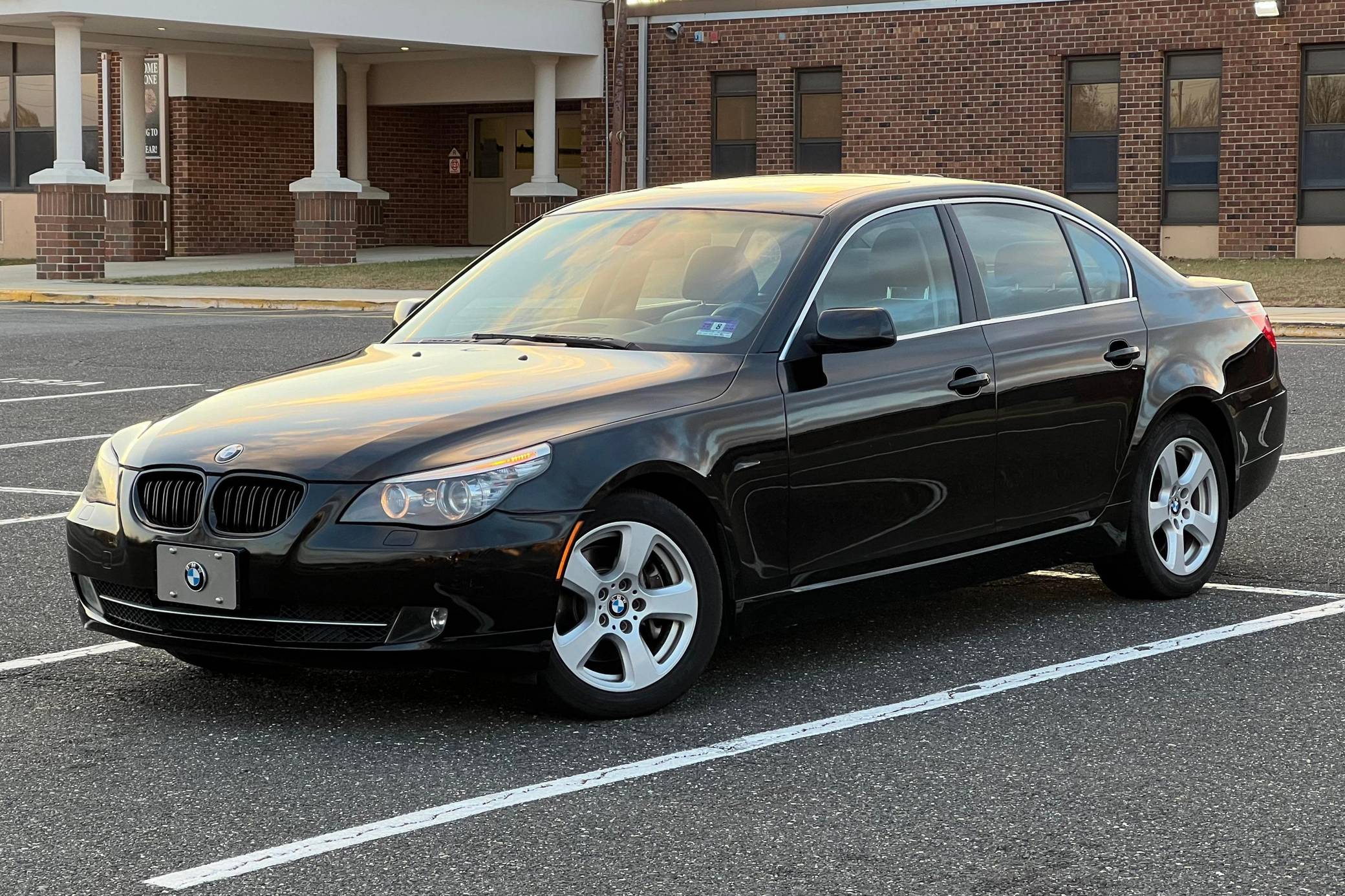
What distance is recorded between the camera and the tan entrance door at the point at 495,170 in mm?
41094

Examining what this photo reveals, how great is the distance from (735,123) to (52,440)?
24474mm

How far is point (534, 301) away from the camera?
6.61 metres

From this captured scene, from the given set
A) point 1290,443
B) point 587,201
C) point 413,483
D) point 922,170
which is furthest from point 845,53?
point 413,483

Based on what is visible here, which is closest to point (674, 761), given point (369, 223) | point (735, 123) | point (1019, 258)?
point (1019, 258)

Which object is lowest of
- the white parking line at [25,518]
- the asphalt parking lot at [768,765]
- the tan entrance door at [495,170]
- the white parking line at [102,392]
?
the asphalt parking lot at [768,765]

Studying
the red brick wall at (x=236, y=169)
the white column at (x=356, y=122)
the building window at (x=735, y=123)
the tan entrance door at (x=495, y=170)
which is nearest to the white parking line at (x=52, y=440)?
the building window at (x=735, y=123)

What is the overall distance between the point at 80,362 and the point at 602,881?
44.9 feet

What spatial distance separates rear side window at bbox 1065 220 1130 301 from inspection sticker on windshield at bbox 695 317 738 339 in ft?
5.41

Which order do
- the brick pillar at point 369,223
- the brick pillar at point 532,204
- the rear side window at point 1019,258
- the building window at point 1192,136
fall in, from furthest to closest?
the brick pillar at point 369,223 → the brick pillar at point 532,204 → the building window at point 1192,136 → the rear side window at point 1019,258

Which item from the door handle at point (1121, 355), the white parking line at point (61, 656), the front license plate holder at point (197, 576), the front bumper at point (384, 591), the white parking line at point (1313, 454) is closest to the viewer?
the front bumper at point (384, 591)

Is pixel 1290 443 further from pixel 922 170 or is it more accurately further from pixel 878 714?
pixel 922 170

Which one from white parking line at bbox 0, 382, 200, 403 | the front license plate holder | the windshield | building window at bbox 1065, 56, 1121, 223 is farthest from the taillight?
building window at bbox 1065, 56, 1121, 223

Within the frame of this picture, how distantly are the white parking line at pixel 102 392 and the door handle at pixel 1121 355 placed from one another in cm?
930

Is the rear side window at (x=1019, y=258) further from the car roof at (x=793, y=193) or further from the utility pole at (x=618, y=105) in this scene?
the utility pole at (x=618, y=105)
